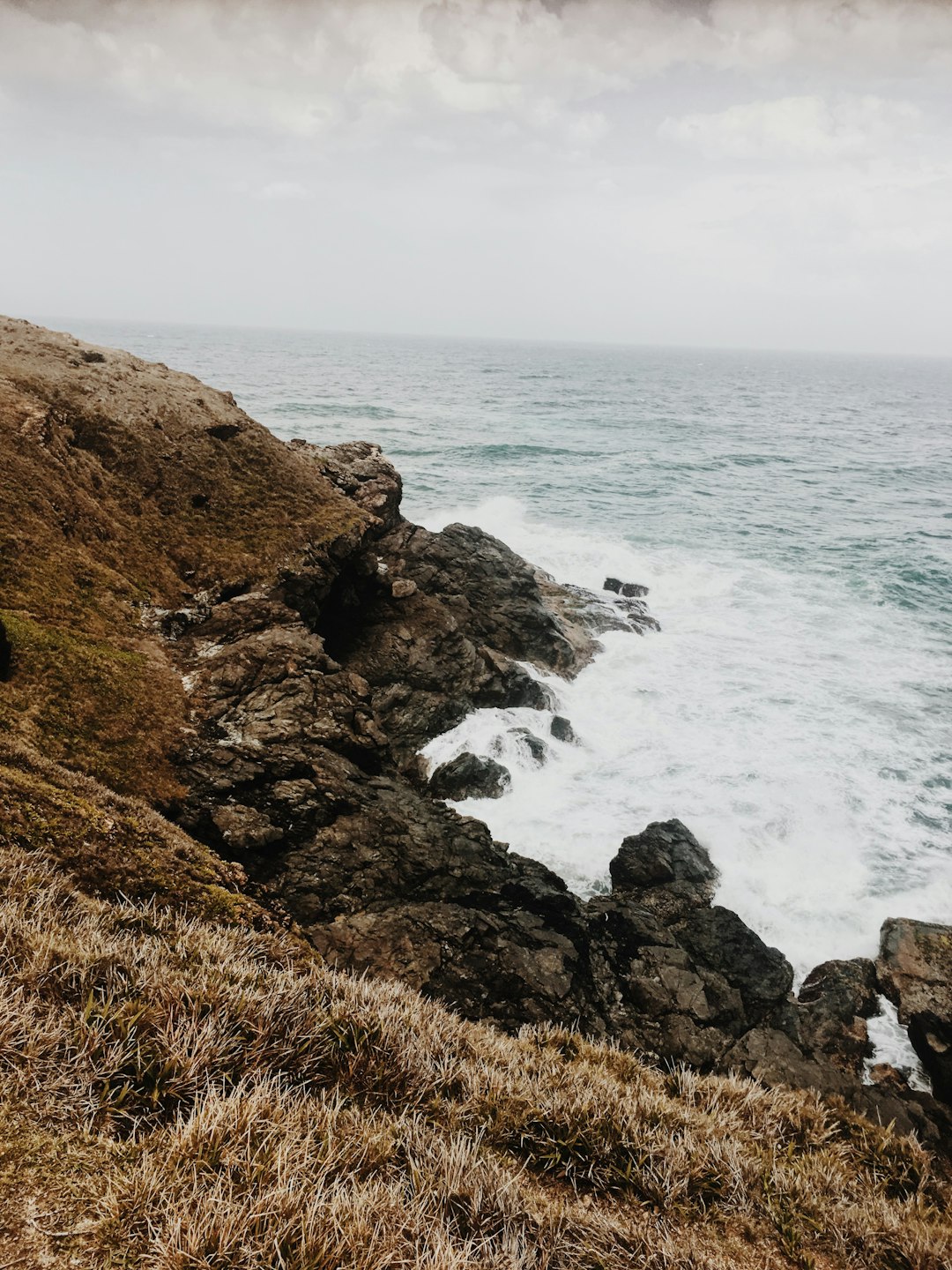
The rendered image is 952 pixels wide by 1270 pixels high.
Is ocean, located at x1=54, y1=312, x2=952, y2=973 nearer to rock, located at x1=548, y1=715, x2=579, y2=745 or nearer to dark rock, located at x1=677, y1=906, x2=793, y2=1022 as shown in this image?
rock, located at x1=548, y1=715, x2=579, y2=745

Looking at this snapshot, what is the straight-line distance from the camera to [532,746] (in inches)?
757

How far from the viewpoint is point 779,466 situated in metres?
64.4

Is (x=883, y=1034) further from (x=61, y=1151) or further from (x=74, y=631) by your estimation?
(x=74, y=631)

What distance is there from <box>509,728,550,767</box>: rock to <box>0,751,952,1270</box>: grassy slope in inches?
469

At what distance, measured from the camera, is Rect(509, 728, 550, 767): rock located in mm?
19016

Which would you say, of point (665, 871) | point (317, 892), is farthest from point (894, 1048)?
point (317, 892)

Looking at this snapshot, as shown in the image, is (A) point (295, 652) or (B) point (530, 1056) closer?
(B) point (530, 1056)

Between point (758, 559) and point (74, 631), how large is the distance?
3648 centimetres

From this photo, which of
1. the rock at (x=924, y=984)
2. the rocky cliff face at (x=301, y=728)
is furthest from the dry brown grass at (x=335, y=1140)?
the rock at (x=924, y=984)

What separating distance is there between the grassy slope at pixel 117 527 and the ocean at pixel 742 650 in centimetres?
793

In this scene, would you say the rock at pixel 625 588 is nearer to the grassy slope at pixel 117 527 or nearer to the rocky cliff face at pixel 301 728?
the rocky cliff face at pixel 301 728

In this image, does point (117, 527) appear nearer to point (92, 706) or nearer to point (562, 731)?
point (92, 706)

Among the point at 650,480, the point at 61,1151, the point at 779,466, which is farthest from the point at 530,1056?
the point at 779,466

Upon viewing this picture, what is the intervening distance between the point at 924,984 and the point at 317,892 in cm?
1211
